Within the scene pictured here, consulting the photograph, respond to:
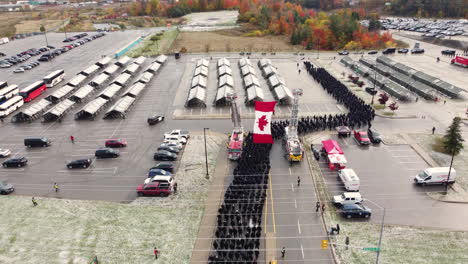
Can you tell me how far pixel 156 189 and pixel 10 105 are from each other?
127ft

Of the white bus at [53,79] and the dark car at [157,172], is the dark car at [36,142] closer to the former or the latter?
the dark car at [157,172]

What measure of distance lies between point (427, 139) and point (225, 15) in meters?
159

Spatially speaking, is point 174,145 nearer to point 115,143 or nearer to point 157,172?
point 157,172

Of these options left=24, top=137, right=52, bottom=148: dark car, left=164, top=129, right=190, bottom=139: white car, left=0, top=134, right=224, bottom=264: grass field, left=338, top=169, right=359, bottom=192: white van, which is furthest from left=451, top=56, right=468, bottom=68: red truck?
left=24, top=137, right=52, bottom=148: dark car

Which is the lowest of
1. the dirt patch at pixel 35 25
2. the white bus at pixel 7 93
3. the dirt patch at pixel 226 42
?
the white bus at pixel 7 93

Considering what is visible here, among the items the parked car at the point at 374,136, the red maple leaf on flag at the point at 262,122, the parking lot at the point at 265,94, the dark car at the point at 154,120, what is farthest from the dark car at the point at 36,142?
the parked car at the point at 374,136

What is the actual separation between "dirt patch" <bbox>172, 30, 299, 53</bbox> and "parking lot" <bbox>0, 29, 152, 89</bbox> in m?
21.1

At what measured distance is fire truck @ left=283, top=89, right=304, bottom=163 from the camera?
3844cm

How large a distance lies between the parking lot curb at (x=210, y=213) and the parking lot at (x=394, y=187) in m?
11.2

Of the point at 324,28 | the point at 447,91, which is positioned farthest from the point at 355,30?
the point at 447,91

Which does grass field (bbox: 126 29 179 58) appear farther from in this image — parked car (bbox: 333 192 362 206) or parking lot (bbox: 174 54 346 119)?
parked car (bbox: 333 192 362 206)

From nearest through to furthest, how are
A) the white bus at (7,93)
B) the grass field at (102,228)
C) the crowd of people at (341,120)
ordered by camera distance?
the grass field at (102,228)
the crowd of people at (341,120)
the white bus at (7,93)

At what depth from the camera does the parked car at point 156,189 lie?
1319 inches

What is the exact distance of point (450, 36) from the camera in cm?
10781
